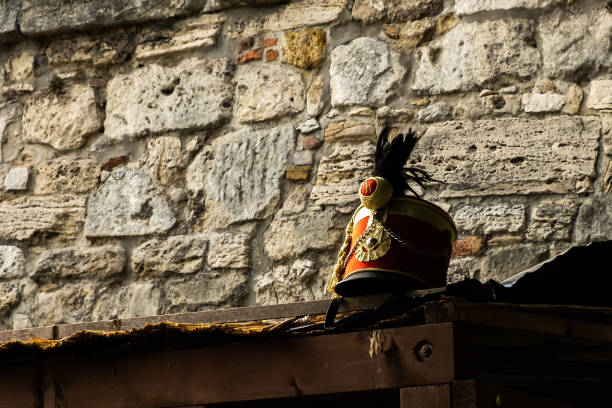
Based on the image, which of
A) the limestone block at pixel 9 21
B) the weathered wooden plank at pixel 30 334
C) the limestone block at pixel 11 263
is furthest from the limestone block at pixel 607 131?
the limestone block at pixel 9 21

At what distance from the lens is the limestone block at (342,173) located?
3.57m

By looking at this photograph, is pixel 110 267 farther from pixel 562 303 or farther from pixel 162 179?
pixel 562 303

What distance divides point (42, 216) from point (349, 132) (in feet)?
4.18

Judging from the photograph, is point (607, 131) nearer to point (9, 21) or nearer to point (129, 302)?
point (129, 302)

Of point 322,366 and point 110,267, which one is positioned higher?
point 110,267

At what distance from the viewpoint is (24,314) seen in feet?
13.0

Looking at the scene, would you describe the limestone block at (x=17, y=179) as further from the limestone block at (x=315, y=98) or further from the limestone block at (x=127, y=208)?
the limestone block at (x=315, y=98)

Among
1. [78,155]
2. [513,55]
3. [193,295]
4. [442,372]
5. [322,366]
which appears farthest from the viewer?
[78,155]

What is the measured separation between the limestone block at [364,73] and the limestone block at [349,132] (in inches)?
2.9

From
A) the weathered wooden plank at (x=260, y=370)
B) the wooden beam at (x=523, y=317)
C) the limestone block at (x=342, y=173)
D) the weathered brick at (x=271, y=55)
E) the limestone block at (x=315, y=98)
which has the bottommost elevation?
the weathered wooden plank at (x=260, y=370)

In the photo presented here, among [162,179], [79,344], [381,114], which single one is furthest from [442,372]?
[162,179]

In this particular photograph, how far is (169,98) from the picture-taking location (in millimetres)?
3988

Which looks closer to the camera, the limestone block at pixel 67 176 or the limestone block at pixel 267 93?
the limestone block at pixel 267 93

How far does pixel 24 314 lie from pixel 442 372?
7.57ft
